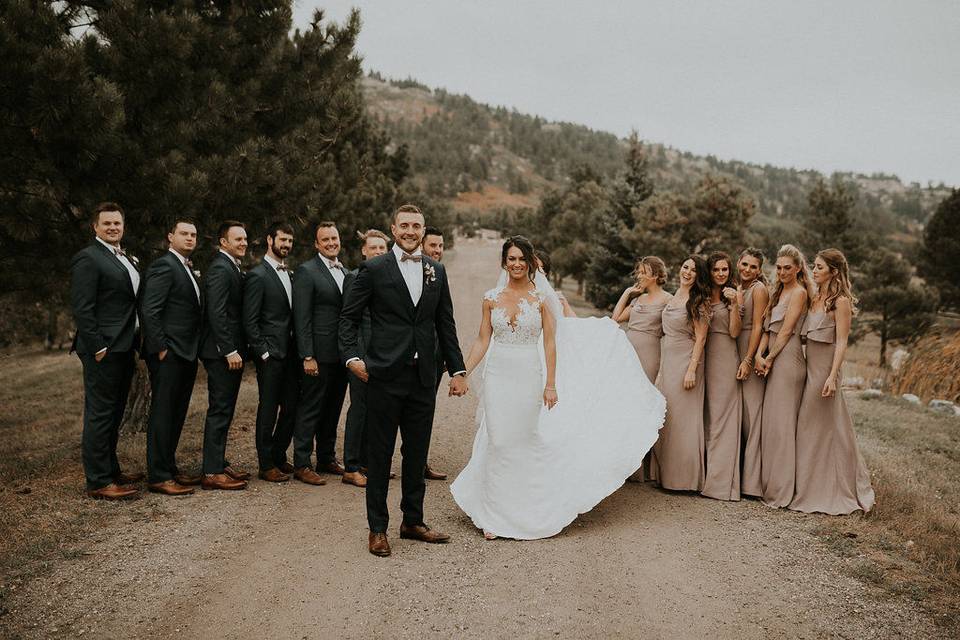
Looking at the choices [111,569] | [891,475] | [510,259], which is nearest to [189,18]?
[510,259]

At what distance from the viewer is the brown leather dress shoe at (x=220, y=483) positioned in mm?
6270

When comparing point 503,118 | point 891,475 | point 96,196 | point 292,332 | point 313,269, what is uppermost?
point 503,118

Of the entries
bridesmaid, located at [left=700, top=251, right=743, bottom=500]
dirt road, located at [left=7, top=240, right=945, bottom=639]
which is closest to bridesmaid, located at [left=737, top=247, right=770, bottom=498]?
bridesmaid, located at [left=700, top=251, right=743, bottom=500]

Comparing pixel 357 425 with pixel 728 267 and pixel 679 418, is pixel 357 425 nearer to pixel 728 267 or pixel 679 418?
pixel 679 418

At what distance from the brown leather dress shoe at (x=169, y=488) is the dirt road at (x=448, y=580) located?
125 mm

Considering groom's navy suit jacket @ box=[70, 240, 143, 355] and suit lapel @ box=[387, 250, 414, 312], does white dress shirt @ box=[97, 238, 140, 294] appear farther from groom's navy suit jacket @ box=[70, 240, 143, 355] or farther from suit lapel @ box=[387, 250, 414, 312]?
suit lapel @ box=[387, 250, 414, 312]

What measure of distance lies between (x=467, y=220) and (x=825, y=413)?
85.1 m

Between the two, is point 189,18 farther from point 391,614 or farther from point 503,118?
point 503,118

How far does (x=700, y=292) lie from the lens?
6758 millimetres

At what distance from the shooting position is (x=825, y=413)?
21.0 feet

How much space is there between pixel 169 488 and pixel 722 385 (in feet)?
18.6

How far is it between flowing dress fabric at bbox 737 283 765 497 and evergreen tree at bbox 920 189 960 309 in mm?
27933

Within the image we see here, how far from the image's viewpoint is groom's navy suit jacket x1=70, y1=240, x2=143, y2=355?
5648 mm

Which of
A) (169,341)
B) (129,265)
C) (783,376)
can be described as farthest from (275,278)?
(783,376)
